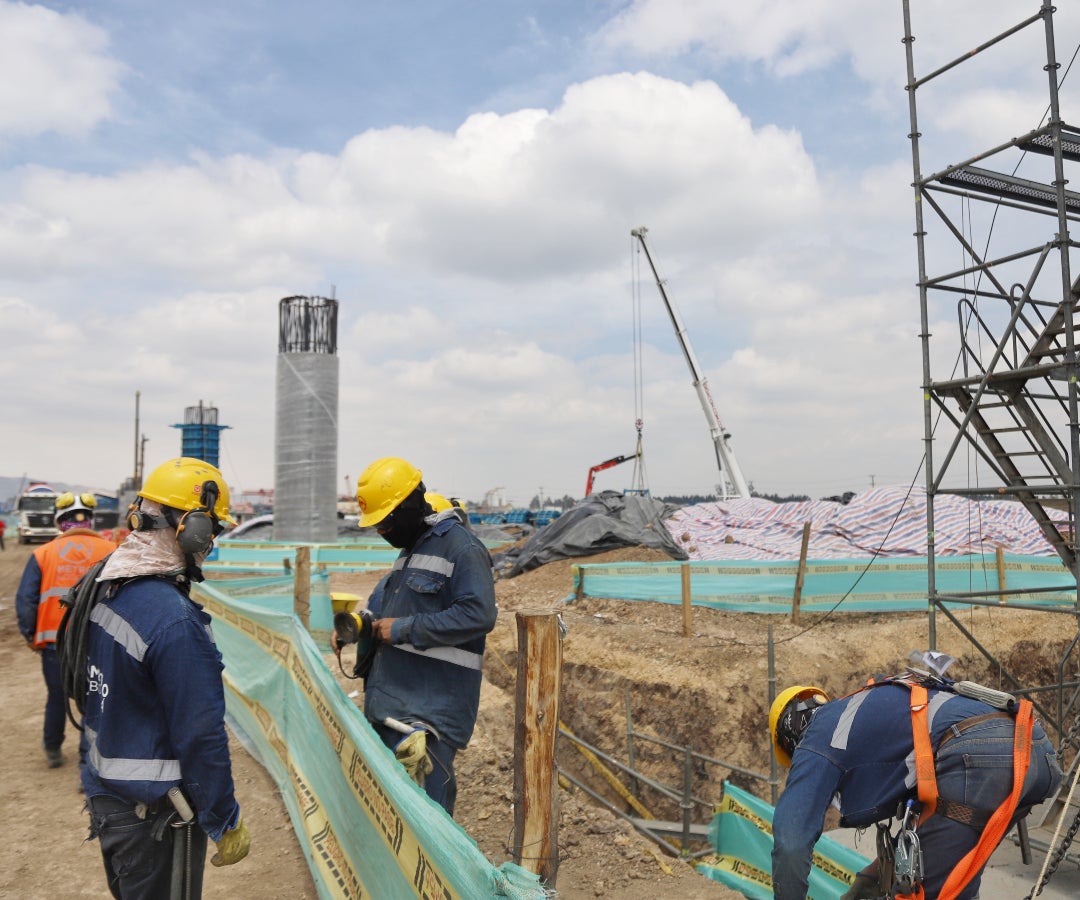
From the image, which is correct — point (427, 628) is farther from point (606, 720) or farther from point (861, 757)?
point (606, 720)

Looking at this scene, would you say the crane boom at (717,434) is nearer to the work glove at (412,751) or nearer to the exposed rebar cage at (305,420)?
the exposed rebar cage at (305,420)

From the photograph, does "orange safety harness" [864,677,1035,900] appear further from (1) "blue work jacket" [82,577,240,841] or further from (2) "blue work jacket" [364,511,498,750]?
(1) "blue work jacket" [82,577,240,841]

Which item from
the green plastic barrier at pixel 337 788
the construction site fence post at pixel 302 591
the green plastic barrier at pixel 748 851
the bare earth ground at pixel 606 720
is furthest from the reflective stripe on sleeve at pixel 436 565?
the construction site fence post at pixel 302 591

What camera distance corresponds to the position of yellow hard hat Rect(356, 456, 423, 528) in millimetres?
3627

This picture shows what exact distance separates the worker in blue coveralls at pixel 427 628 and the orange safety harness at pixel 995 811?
1.70 m

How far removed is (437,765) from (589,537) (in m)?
14.0

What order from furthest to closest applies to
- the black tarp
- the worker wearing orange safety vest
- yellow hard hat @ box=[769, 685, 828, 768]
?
the black tarp → the worker wearing orange safety vest → yellow hard hat @ box=[769, 685, 828, 768]

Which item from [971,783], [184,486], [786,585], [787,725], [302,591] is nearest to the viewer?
[971,783]

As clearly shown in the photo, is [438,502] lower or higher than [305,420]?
lower

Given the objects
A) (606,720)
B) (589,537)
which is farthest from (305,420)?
(606,720)

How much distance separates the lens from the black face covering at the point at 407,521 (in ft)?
12.0

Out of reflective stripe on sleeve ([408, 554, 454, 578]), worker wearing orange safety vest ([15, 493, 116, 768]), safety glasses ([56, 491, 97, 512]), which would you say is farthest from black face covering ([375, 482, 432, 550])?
safety glasses ([56, 491, 97, 512])

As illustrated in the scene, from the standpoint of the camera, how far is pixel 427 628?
11.3 feet

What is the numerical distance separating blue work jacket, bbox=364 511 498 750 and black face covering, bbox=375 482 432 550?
0.20 feet
